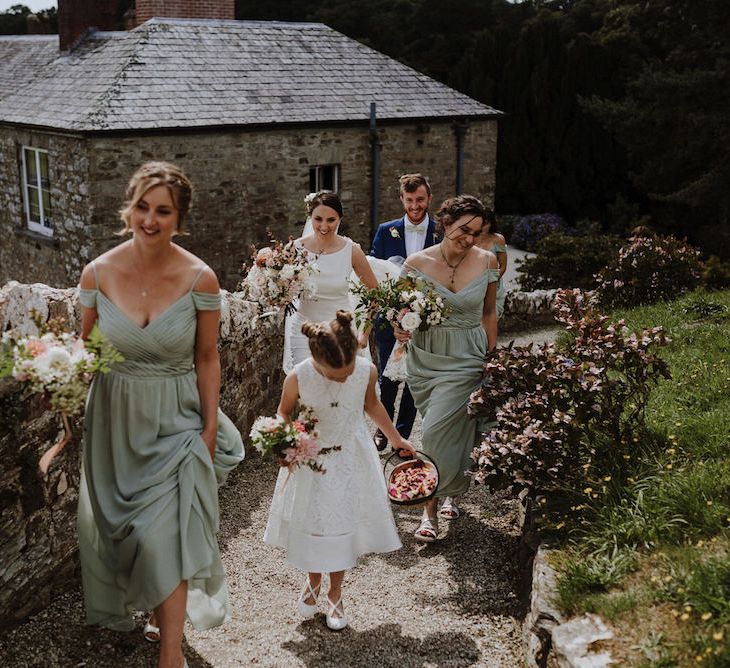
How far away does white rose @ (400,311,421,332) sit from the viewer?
5.70 metres

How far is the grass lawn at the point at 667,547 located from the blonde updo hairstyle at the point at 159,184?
2463 millimetres

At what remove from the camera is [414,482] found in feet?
17.2

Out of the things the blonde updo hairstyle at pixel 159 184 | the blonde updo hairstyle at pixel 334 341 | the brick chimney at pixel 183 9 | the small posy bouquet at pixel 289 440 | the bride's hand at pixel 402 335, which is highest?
the blonde updo hairstyle at pixel 159 184

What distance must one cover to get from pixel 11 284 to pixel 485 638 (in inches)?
142

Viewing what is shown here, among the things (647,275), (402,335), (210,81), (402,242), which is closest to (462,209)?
(402,335)

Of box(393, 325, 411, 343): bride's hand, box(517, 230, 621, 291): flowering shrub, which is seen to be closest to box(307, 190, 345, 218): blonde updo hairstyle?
box(393, 325, 411, 343): bride's hand

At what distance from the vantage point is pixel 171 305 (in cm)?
384

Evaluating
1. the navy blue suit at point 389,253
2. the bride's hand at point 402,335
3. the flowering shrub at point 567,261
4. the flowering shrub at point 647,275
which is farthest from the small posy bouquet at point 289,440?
the flowering shrub at point 567,261

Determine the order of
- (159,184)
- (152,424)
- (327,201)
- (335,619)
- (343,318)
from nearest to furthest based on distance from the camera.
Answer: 1. (159,184)
2. (152,424)
3. (343,318)
4. (335,619)
5. (327,201)

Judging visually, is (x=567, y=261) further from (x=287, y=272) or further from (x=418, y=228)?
(x=287, y=272)

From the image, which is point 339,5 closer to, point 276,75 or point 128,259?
point 276,75

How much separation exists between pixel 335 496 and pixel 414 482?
759 mm

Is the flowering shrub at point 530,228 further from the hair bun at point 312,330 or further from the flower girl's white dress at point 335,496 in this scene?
the hair bun at point 312,330

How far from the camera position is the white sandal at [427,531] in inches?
222
